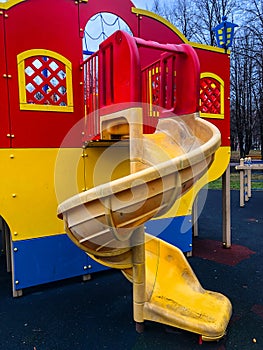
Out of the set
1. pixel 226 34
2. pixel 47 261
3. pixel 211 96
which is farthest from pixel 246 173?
pixel 47 261

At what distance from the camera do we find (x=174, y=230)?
4.50 m

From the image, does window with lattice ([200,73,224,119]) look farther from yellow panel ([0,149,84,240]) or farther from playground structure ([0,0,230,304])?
yellow panel ([0,149,84,240])

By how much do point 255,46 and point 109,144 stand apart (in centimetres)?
1703

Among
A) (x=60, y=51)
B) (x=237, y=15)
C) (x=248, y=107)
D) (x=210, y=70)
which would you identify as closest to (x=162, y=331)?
(x=60, y=51)

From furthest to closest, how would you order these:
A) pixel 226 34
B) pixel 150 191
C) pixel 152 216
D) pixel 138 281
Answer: pixel 226 34, pixel 138 281, pixel 152 216, pixel 150 191

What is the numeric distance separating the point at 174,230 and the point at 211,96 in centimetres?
198

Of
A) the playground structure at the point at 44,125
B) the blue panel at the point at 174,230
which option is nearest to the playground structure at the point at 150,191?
the playground structure at the point at 44,125

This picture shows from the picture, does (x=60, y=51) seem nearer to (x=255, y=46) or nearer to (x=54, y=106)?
(x=54, y=106)

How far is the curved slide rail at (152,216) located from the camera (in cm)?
209

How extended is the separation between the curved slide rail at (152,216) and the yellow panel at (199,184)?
120 cm

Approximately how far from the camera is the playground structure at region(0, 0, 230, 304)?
10.8 feet

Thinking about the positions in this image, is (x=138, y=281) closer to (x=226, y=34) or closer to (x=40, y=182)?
(x=40, y=182)

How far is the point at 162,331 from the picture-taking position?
2.74 metres

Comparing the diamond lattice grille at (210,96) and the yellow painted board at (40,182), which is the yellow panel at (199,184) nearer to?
the diamond lattice grille at (210,96)
